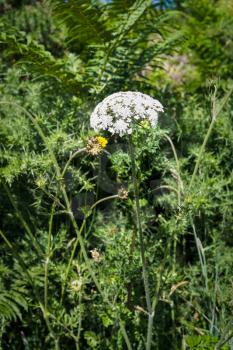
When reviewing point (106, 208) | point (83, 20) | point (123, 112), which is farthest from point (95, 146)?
point (83, 20)

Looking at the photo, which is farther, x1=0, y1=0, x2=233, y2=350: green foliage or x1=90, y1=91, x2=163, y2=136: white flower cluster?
x1=0, y1=0, x2=233, y2=350: green foliage

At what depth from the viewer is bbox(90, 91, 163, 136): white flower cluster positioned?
1.31 meters

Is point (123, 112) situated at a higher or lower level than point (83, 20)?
higher

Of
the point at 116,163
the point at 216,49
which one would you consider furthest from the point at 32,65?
the point at 216,49

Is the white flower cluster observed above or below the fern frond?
above

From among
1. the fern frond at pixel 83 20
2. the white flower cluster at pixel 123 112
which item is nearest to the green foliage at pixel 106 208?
the fern frond at pixel 83 20

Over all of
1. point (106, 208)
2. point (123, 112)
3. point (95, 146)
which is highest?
point (123, 112)

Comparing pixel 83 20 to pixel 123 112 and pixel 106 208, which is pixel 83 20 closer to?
pixel 106 208

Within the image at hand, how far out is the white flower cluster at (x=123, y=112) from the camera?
4.29ft

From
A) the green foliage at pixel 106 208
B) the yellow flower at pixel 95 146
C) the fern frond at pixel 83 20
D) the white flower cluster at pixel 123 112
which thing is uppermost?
the white flower cluster at pixel 123 112

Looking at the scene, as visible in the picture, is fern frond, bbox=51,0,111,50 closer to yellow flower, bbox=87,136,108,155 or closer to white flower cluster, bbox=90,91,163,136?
yellow flower, bbox=87,136,108,155

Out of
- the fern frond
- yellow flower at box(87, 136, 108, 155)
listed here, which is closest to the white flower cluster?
yellow flower at box(87, 136, 108, 155)

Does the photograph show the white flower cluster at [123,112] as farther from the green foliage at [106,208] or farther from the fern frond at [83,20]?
the fern frond at [83,20]

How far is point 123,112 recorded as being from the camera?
4.29 feet
